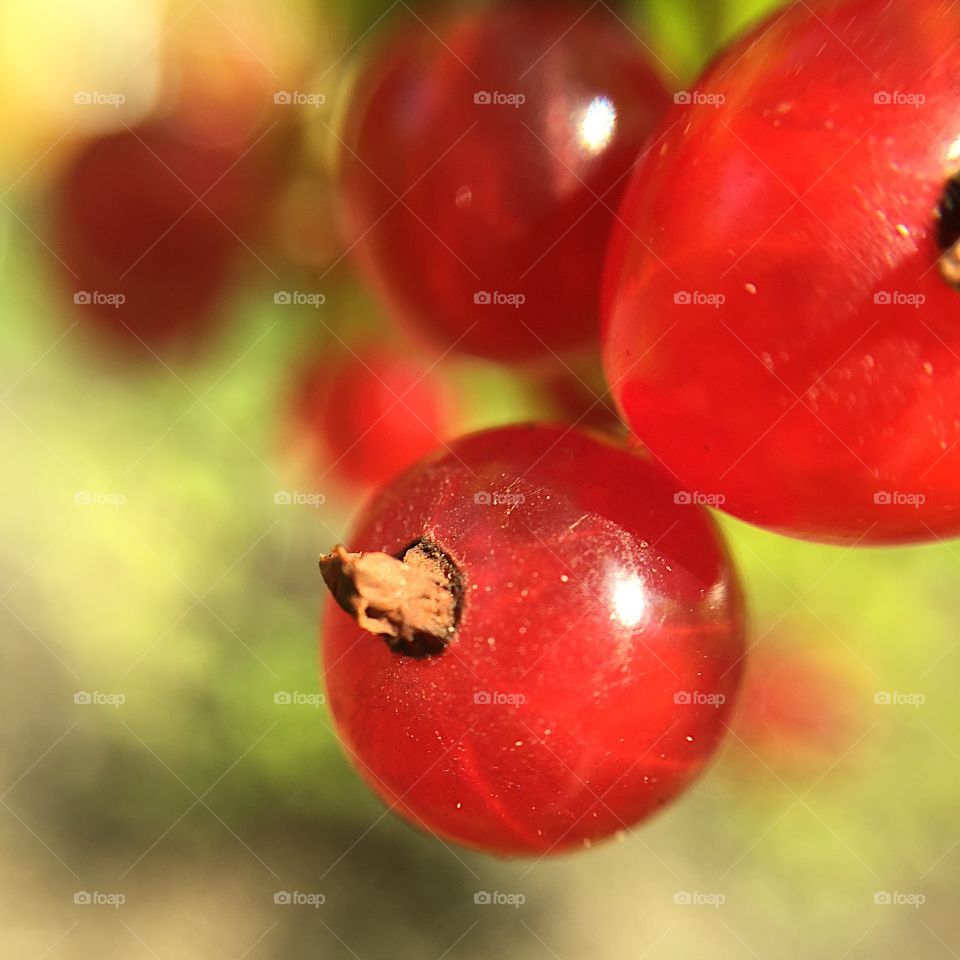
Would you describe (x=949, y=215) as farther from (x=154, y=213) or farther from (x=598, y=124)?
(x=154, y=213)

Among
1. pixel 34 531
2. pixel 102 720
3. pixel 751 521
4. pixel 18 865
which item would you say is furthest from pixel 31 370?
pixel 751 521

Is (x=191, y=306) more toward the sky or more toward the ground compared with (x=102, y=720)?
more toward the sky

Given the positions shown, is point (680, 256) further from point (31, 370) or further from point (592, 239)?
point (31, 370)

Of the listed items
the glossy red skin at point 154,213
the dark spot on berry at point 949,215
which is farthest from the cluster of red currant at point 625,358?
the glossy red skin at point 154,213

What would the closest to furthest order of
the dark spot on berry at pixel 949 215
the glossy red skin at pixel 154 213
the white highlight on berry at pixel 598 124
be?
the dark spot on berry at pixel 949 215 → the white highlight on berry at pixel 598 124 → the glossy red skin at pixel 154 213

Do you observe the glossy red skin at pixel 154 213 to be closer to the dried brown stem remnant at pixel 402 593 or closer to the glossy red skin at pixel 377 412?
the glossy red skin at pixel 377 412

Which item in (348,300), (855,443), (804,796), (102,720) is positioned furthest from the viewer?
(102,720)

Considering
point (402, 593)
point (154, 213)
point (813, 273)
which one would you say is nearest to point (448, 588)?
point (402, 593)
